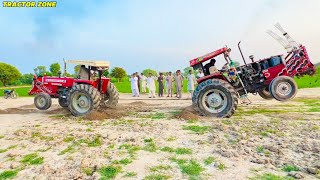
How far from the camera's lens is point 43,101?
42.9ft

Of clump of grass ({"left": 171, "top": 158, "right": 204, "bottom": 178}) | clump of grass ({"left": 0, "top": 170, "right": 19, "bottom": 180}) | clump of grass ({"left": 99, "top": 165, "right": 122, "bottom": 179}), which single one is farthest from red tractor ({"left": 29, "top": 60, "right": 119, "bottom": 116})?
clump of grass ({"left": 171, "top": 158, "right": 204, "bottom": 178})

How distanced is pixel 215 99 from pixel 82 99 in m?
4.74

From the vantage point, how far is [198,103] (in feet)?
33.2

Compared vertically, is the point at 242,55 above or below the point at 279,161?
above

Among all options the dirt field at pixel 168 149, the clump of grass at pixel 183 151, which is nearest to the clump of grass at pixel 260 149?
the dirt field at pixel 168 149

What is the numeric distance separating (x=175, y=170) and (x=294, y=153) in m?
2.28

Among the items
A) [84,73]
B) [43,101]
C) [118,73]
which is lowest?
[43,101]

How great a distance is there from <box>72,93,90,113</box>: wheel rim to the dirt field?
1793 millimetres

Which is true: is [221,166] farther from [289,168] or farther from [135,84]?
[135,84]

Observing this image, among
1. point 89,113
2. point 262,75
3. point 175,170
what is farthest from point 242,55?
point 175,170

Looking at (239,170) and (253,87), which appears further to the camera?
(253,87)

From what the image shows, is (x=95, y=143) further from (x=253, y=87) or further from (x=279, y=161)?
(x=253, y=87)

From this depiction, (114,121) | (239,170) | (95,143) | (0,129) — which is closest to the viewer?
(239,170)

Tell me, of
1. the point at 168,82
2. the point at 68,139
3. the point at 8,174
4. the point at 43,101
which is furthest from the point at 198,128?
the point at 168,82
